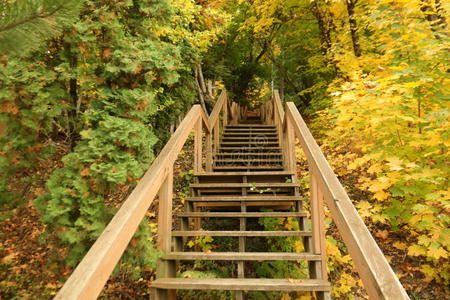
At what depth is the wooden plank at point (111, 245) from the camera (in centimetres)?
118

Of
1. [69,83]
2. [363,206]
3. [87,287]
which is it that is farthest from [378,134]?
[69,83]

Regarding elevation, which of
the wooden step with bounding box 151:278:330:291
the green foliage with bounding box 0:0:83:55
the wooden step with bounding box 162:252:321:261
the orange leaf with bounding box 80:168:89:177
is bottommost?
the wooden step with bounding box 151:278:330:291

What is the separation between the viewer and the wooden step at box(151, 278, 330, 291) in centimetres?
205

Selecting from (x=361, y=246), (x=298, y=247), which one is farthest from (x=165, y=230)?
(x=361, y=246)

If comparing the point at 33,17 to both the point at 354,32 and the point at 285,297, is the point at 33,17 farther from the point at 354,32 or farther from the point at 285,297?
the point at 354,32

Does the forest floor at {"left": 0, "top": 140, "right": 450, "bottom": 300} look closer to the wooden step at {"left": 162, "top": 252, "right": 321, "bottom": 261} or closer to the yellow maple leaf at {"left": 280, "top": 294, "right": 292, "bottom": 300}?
the wooden step at {"left": 162, "top": 252, "right": 321, "bottom": 261}

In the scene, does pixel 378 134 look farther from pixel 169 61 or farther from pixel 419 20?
pixel 169 61

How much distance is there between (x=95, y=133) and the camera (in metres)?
2.01

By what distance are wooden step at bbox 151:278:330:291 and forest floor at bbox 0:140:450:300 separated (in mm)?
432

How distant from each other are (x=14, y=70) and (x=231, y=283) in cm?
252

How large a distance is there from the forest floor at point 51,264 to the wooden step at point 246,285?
0.43 m

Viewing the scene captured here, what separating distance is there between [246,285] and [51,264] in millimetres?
1706

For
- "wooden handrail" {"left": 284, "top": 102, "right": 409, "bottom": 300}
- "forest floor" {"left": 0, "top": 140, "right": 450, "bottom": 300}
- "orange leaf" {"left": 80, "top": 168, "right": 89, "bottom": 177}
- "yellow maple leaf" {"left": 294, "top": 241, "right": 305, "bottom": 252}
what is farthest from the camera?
"yellow maple leaf" {"left": 294, "top": 241, "right": 305, "bottom": 252}

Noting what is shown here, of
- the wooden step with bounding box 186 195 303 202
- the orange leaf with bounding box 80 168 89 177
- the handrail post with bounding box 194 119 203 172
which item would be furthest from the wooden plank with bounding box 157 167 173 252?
the handrail post with bounding box 194 119 203 172
